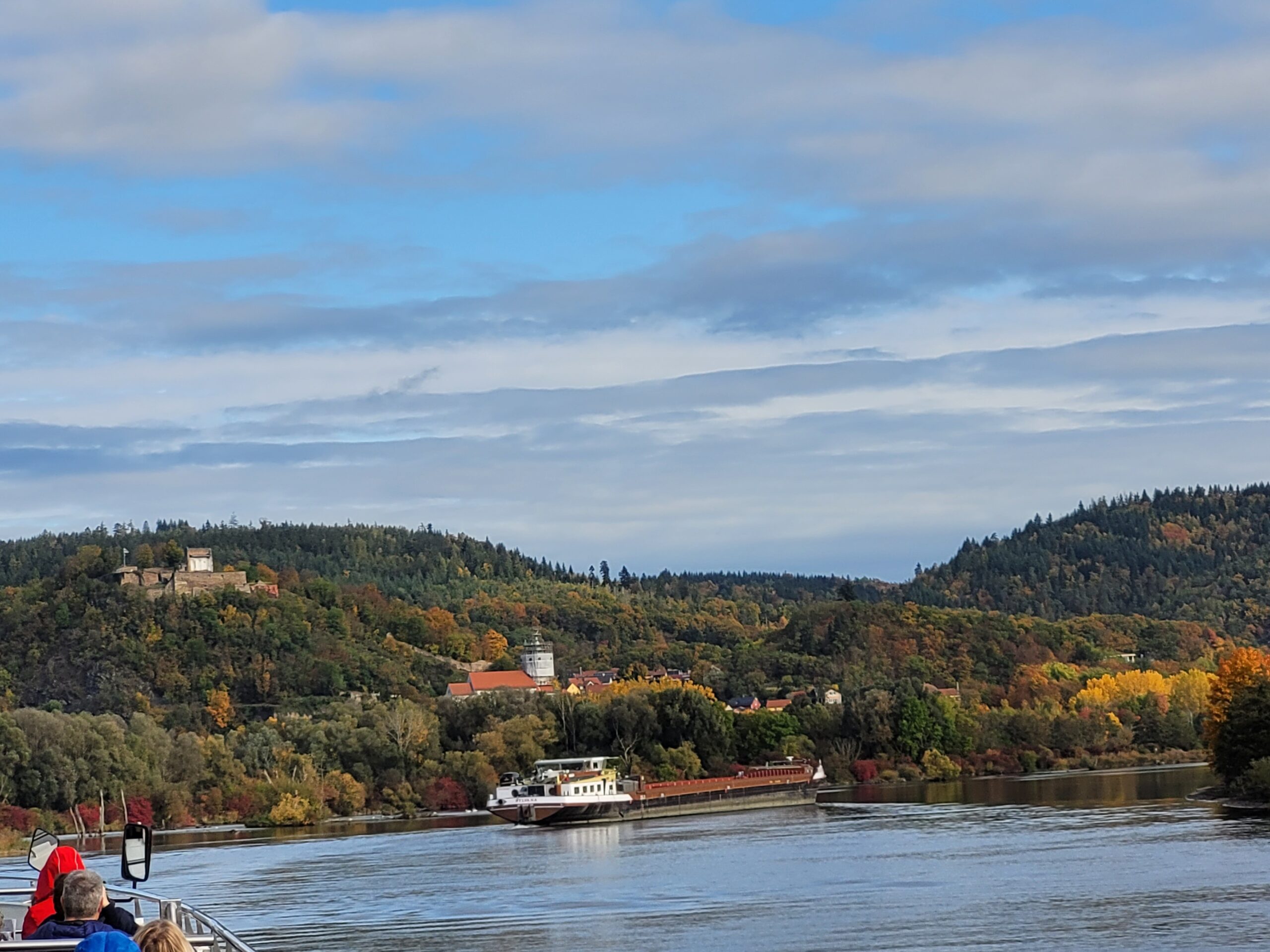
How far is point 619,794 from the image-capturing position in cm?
8912

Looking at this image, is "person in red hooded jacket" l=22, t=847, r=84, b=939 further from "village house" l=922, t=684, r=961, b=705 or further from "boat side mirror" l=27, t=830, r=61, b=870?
"village house" l=922, t=684, r=961, b=705

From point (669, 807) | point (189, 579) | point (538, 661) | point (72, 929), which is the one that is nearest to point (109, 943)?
point (72, 929)

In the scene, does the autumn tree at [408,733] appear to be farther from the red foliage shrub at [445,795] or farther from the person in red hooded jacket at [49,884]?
the person in red hooded jacket at [49,884]

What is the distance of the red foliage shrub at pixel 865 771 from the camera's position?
106 meters

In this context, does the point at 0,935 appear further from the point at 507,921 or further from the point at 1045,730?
the point at 1045,730

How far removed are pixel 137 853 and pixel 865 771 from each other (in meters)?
93.6

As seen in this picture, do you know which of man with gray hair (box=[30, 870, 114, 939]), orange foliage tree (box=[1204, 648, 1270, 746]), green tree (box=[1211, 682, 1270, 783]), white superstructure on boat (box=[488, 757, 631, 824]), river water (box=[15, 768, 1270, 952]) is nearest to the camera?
man with gray hair (box=[30, 870, 114, 939])

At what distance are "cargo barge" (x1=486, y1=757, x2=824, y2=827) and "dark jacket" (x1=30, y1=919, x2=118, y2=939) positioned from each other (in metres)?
72.9

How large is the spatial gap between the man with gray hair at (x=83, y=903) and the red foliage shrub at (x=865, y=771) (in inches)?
3825

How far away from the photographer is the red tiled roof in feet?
489

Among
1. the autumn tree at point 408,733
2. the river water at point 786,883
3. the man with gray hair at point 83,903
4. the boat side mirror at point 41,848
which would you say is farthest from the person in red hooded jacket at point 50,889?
the autumn tree at point 408,733

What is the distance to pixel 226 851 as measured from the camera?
70.2m

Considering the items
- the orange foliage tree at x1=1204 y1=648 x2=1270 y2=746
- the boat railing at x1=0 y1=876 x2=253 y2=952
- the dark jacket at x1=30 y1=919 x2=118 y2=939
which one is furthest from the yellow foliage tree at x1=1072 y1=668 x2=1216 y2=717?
the dark jacket at x1=30 y1=919 x2=118 y2=939

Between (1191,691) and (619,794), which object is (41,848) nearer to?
(619,794)
